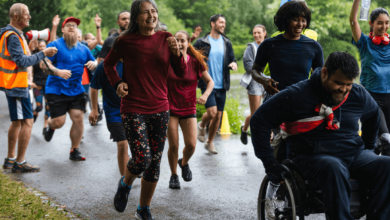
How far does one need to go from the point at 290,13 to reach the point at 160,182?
2814mm

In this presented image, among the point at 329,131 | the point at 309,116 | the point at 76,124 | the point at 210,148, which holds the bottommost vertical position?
the point at 210,148

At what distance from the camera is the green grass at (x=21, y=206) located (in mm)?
4371

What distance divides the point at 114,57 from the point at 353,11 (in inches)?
120

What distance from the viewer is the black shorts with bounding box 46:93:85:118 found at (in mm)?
7195

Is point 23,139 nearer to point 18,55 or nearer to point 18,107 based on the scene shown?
point 18,107

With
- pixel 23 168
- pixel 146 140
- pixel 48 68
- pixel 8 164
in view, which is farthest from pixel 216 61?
pixel 146 140

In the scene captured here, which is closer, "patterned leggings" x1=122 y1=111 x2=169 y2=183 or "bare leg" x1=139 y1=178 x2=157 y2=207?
"patterned leggings" x1=122 y1=111 x2=169 y2=183

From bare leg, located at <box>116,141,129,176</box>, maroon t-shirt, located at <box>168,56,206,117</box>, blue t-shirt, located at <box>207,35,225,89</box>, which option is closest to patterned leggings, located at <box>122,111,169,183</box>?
maroon t-shirt, located at <box>168,56,206,117</box>

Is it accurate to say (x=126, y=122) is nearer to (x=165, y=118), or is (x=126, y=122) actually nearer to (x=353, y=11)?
(x=165, y=118)

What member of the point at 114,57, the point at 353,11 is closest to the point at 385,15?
the point at 353,11

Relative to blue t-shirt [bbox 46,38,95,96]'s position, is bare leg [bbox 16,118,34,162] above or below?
below

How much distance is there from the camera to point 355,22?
19.1 ft

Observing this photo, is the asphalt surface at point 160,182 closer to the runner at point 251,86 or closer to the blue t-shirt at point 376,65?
the runner at point 251,86

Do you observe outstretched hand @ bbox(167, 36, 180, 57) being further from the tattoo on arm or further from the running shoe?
the running shoe
